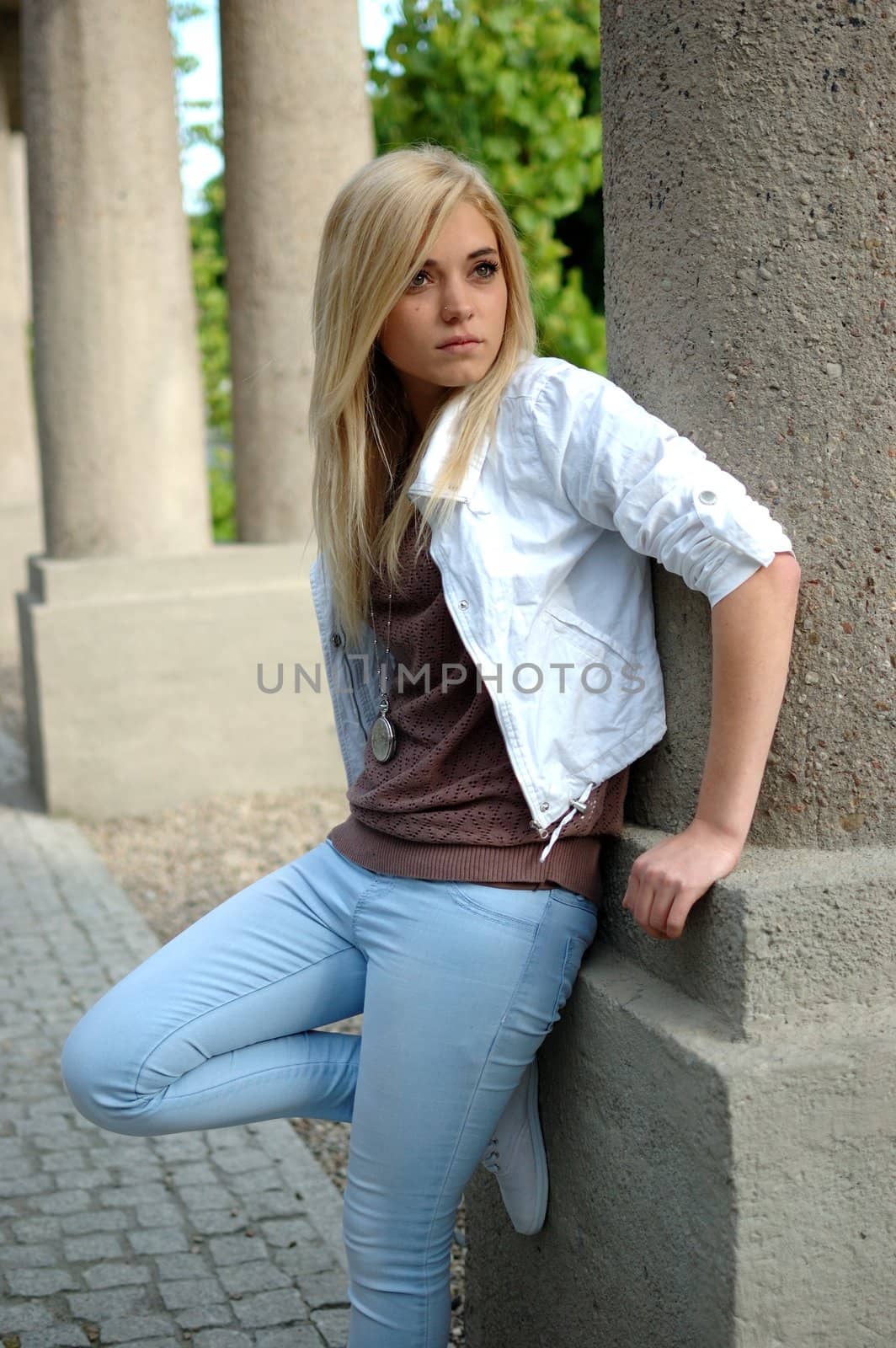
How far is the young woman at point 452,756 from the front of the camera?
1.83 m

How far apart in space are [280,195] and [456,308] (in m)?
4.70

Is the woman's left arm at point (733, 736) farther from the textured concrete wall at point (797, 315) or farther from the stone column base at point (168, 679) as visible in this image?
the stone column base at point (168, 679)

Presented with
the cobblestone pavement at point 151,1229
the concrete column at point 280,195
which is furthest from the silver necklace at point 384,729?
the concrete column at point 280,195

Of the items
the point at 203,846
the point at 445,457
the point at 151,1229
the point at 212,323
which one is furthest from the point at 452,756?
the point at 212,323

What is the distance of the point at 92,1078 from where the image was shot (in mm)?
2062

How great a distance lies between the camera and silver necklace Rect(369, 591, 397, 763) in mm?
2107

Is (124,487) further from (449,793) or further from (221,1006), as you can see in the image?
(449,793)

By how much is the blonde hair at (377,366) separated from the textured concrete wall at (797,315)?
0.24 meters

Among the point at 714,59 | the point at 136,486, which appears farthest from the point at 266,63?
the point at 714,59

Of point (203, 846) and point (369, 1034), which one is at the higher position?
point (369, 1034)

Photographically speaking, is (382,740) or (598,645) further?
(382,740)

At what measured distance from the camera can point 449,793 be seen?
77.9 inches

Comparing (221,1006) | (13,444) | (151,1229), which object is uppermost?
(221,1006)

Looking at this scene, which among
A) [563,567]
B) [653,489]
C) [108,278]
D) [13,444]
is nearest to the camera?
[653,489]
